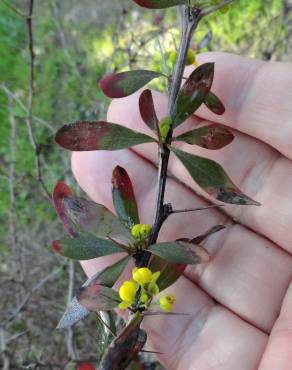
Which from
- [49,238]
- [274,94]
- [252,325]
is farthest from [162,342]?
[49,238]

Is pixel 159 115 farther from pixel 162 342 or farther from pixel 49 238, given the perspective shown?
pixel 49 238

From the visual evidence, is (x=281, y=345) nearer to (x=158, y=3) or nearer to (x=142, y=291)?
(x=142, y=291)

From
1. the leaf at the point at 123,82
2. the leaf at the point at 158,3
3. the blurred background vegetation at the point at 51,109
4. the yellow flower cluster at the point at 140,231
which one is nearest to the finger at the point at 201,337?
the yellow flower cluster at the point at 140,231

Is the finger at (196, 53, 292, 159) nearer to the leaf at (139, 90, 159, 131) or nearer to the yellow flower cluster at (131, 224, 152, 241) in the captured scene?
the leaf at (139, 90, 159, 131)

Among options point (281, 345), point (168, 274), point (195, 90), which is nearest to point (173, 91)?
point (195, 90)

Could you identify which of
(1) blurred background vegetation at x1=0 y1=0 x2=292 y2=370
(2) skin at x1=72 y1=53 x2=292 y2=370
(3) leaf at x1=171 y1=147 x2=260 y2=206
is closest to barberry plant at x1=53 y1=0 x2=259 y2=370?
(3) leaf at x1=171 y1=147 x2=260 y2=206

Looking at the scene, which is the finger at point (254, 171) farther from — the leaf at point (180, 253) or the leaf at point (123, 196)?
the leaf at point (180, 253)
